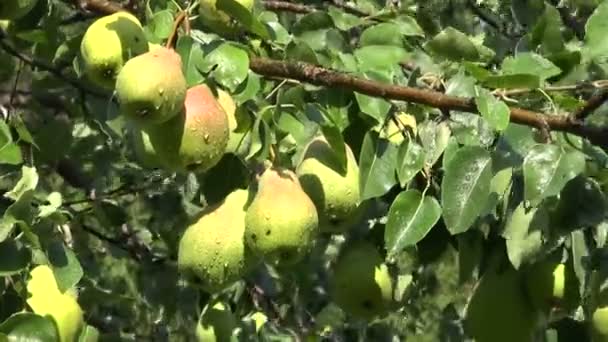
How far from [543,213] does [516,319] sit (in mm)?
165

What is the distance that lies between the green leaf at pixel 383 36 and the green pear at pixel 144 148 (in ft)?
1.11

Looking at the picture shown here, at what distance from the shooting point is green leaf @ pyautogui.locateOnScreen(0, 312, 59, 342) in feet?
3.97

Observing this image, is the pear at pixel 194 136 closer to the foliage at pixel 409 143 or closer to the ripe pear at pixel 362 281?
the foliage at pixel 409 143

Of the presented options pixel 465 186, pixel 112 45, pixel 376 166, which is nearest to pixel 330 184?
pixel 376 166

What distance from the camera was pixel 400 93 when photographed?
122 cm

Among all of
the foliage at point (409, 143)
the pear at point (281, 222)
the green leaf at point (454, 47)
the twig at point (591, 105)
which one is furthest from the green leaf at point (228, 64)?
the twig at point (591, 105)

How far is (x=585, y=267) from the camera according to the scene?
3.94 feet

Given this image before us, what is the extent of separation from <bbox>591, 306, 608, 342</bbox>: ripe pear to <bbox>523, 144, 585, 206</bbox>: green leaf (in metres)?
0.16

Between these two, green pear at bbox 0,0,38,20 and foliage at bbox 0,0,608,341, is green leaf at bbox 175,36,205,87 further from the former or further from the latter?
green pear at bbox 0,0,38,20

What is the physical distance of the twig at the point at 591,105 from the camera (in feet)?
3.50

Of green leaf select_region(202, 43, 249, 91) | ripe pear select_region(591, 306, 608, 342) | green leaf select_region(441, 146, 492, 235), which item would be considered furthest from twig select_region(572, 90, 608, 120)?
green leaf select_region(202, 43, 249, 91)

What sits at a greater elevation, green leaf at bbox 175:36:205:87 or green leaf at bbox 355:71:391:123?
green leaf at bbox 175:36:205:87

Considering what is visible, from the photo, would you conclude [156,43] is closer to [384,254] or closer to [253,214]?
[253,214]

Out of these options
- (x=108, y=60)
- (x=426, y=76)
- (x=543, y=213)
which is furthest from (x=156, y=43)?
(x=543, y=213)
